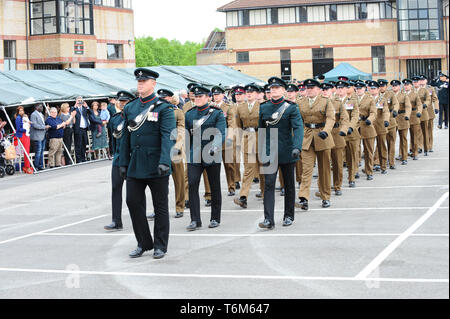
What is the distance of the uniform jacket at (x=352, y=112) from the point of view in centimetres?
1474

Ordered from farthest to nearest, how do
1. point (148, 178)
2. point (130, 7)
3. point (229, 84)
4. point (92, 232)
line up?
point (130, 7), point (229, 84), point (92, 232), point (148, 178)

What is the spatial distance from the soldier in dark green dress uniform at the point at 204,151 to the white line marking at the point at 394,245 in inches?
109

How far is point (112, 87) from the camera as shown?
25.0 metres

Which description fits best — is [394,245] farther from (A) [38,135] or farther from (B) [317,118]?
(A) [38,135]

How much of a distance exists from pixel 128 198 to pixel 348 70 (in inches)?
1485

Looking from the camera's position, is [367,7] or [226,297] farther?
[367,7]

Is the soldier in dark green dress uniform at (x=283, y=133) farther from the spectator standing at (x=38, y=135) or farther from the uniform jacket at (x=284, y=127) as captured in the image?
the spectator standing at (x=38, y=135)

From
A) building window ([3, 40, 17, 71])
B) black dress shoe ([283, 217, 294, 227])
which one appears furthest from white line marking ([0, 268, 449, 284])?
building window ([3, 40, 17, 71])

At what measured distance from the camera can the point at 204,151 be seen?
11.3 m

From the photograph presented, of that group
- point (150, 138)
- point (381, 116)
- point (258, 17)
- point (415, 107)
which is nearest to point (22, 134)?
point (381, 116)

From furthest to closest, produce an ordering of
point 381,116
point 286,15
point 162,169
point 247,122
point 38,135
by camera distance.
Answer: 1. point 286,15
2. point 38,135
3. point 381,116
4. point 247,122
5. point 162,169

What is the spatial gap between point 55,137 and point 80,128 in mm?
1119

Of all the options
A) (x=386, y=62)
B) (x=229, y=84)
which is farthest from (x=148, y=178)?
(x=386, y=62)

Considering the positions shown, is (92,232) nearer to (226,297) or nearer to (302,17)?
(226,297)
